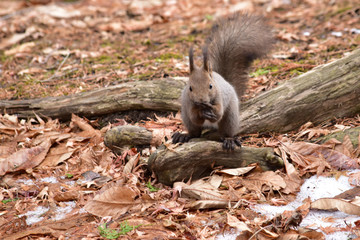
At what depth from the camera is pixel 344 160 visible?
2809 mm

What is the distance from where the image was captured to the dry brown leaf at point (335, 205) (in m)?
2.23

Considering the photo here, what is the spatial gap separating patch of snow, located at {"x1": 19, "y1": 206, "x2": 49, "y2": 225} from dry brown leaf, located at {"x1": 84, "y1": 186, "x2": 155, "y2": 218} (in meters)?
0.39

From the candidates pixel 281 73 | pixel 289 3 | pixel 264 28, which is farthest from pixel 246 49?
pixel 289 3

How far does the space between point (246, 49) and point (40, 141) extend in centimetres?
226

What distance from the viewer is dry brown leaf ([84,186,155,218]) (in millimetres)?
2500

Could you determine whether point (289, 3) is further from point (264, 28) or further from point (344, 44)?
point (264, 28)

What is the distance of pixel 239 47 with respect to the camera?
12.4 feet

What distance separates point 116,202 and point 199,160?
2.36 feet

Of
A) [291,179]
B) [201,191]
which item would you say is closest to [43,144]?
[201,191]

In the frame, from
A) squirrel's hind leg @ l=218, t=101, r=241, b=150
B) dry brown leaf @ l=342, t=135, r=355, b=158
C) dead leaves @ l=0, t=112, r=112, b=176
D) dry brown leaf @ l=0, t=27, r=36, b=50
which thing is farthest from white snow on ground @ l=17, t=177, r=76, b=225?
dry brown leaf @ l=0, t=27, r=36, b=50

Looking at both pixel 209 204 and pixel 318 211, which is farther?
pixel 209 204

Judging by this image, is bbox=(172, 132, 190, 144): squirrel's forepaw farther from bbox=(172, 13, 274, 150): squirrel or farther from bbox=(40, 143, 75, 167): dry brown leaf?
bbox=(40, 143, 75, 167): dry brown leaf

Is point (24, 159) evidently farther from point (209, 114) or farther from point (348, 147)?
point (348, 147)

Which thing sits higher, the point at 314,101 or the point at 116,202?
the point at 314,101
